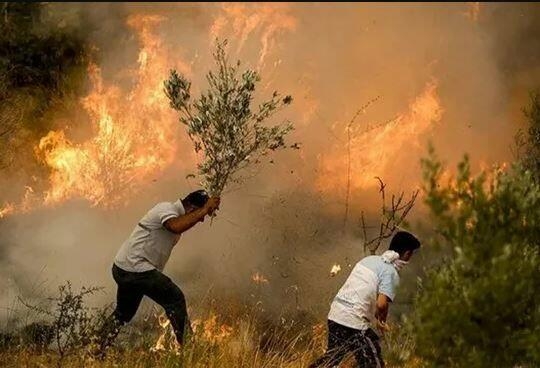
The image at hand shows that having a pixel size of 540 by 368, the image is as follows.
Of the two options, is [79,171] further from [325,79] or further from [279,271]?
[325,79]

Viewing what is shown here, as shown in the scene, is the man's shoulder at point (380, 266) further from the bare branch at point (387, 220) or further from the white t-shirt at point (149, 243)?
the white t-shirt at point (149, 243)

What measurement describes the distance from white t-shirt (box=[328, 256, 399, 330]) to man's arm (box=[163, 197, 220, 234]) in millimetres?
1477

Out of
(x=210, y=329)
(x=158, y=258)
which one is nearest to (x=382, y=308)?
(x=158, y=258)

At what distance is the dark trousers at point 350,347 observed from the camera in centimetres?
637

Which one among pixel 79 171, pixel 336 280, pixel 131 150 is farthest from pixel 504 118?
pixel 79 171

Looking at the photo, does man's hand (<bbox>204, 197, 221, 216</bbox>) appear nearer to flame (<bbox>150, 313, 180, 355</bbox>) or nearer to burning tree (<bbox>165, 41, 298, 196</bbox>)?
burning tree (<bbox>165, 41, 298, 196</bbox>)

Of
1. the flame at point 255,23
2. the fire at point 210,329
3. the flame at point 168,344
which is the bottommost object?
the fire at point 210,329

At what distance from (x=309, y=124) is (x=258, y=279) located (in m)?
2.94

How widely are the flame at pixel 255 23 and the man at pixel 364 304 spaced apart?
6.74 metres

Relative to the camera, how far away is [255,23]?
12.7m

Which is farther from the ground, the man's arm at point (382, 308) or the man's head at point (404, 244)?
the man's head at point (404, 244)

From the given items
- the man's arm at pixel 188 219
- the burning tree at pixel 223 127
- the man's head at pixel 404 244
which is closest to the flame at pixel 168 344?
the man's arm at pixel 188 219

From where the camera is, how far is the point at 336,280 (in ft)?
34.3

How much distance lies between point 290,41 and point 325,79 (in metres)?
0.92
